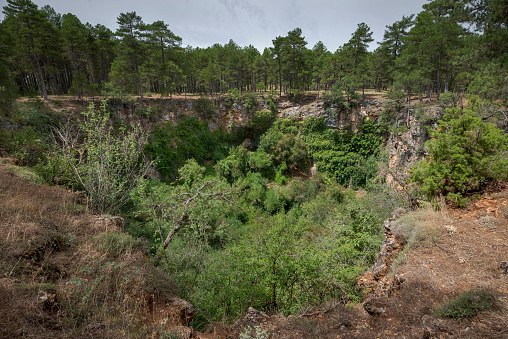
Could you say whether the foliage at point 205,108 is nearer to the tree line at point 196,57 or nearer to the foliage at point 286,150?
the tree line at point 196,57

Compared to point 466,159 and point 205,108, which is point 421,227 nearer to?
point 466,159

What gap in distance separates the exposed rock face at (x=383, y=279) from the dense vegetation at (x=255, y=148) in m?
0.41

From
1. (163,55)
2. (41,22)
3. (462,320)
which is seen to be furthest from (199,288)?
(163,55)

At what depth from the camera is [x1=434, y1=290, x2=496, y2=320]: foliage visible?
2902 mm

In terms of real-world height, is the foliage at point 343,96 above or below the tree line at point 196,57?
below

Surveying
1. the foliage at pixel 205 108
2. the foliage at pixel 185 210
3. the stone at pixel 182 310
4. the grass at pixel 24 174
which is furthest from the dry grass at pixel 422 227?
the foliage at pixel 205 108

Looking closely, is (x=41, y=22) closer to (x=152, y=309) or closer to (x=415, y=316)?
(x=152, y=309)

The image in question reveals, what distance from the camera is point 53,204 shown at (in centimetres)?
557

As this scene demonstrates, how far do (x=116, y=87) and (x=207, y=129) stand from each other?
1174 cm

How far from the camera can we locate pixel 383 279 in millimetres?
4922

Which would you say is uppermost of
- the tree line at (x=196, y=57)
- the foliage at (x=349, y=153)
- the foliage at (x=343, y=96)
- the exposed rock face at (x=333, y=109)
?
the tree line at (x=196, y=57)

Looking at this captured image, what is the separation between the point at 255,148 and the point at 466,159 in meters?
27.3

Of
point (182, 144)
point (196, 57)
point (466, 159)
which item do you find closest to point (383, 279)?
point (466, 159)

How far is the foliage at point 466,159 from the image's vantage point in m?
5.62
